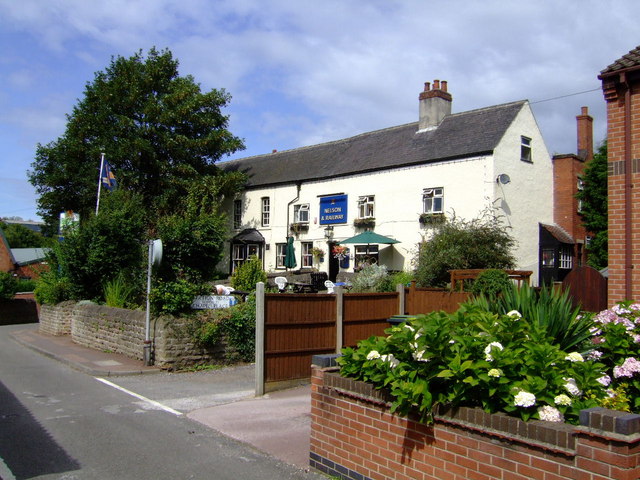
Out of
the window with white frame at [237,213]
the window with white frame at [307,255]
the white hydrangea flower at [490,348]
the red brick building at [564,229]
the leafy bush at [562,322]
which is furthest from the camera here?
the window with white frame at [237,213]

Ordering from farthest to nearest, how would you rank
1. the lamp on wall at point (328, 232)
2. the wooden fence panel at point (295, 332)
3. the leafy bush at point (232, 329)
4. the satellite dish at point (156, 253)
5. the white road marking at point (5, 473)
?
1. the lamp on wall at point (328, 232)
2. the leafy bush at point (232, 329)
3. the satellite dish at point (156, 253)
4. the wooden fence panel at point (295, 332)
5. the white road marking at point (5, 473)

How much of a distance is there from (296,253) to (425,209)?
819 cm

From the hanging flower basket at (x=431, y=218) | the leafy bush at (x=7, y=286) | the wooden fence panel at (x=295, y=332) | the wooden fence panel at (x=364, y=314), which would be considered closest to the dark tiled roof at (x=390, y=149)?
the hanging flower basket at (x=431, y=218)

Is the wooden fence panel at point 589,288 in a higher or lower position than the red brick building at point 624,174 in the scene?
lower

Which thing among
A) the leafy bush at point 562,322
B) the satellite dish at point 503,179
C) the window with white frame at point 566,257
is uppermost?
the satellite dish at point 503,179

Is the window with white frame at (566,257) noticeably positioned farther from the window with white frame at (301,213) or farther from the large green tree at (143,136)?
the large green tree at (143,136)

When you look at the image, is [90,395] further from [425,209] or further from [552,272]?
[552,272]

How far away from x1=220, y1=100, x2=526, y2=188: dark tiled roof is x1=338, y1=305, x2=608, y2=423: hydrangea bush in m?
17.4

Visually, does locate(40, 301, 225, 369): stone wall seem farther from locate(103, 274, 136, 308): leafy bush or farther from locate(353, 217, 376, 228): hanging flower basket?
locate(353, 217, 376, 228): hanging flower basket

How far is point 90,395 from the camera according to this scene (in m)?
9.93

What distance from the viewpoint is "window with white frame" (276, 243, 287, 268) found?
29828 mm

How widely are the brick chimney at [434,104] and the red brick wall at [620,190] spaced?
14.5 m

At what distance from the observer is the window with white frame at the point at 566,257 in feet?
77.3

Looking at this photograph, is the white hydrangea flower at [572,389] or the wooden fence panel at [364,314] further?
the wooden fence panel at [364,314]
